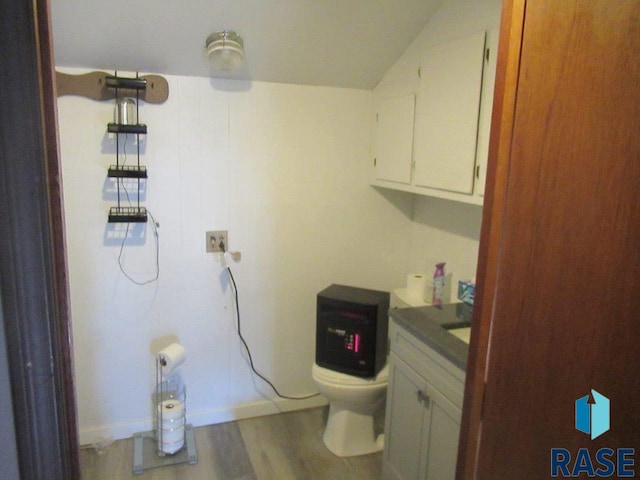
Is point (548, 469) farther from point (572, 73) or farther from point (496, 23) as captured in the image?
point (496, 23)

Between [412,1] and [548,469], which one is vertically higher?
[412,1]

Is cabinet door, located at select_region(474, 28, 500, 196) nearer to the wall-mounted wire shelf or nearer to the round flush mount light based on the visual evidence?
the round flush mount light

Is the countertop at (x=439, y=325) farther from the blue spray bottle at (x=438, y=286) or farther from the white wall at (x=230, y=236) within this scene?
the white wall at (x=230, y=236)

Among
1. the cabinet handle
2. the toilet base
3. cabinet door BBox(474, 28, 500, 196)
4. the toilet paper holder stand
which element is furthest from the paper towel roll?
cabinet door BBox(474, 28, 500, 196)

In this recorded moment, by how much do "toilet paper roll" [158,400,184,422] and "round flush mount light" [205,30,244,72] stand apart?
67.3 inches

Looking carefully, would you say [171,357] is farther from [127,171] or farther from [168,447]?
[127,171]

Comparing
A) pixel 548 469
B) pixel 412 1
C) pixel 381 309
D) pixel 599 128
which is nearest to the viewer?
pixel 599 128

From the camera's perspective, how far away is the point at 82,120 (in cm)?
213

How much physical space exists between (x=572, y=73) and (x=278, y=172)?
1825 millimetres

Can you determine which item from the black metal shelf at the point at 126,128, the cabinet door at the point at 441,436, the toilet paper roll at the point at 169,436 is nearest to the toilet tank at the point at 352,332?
the cabinet door at the point at 441,436

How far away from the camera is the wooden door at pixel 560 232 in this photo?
0.81 m

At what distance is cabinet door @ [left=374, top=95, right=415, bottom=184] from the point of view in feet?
7.34

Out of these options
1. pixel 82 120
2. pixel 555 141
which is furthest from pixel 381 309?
pixel 82 120

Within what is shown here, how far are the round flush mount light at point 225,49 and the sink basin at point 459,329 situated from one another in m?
1.48
